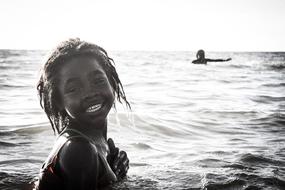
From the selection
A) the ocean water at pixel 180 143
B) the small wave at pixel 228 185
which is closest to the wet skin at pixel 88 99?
the ocean water at pixel 180 143

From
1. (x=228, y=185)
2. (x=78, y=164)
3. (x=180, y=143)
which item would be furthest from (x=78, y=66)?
(x=180, y=143)

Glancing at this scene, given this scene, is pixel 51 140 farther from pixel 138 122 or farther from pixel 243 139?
pixel 243 139

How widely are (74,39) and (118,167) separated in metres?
1.13

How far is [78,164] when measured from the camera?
2123 millimetres

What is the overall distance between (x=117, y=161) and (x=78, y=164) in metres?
0.93

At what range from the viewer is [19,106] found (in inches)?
340

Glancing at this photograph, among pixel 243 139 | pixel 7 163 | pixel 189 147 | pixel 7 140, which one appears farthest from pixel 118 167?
pixel 243 139

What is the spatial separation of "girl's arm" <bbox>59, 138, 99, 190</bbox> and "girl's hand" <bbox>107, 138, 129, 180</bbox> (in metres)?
0.74

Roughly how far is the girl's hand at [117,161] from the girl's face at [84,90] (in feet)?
1.15

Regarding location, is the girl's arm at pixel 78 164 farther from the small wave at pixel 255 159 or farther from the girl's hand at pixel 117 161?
the small wave at pixel 255 159

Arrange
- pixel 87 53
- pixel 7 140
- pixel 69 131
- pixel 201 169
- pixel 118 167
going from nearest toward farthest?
pixel 69 131 → pixel 87 53 → pixel 118 167 → pixel 201 169 → pixel 7 140

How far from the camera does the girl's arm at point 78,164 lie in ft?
6.97

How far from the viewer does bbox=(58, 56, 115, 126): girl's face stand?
2.60 m

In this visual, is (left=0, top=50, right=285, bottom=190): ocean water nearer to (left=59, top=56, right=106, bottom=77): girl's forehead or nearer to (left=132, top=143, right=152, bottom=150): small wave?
(left=132, top=143, right=152, bottom=150): small wave
